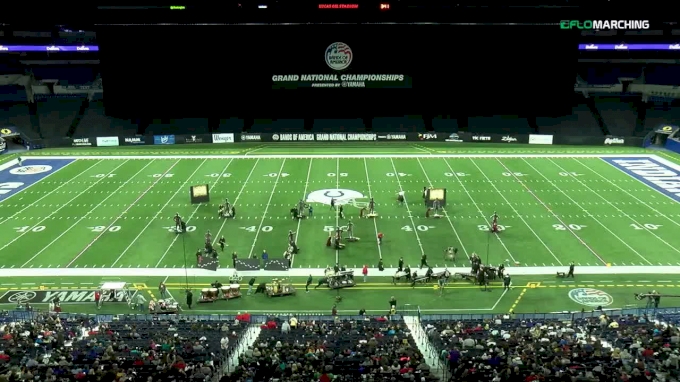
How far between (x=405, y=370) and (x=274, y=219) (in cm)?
2364

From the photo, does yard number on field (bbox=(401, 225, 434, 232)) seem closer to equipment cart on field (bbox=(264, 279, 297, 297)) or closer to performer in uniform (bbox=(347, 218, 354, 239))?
performer in uniform (bbox=(347, 218, 354, 239))

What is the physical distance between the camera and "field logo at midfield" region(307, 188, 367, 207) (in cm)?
4309

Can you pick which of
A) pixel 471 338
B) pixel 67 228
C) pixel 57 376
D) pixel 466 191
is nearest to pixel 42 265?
pixel 67 228

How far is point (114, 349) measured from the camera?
18938 mm

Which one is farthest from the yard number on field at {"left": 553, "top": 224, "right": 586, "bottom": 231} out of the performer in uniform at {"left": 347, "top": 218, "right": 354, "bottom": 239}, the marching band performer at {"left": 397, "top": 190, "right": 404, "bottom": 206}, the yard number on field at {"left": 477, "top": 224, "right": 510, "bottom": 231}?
the performer in uniform at {"left": 347, "top": 218, "right": 354, "bottom": 239}

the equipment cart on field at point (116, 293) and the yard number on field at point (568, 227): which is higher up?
the yard number on field at point (568, 227)

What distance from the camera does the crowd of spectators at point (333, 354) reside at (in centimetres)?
1633

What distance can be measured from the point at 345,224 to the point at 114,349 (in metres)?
20.8

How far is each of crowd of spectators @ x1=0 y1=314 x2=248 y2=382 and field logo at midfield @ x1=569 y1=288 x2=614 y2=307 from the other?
49.3 feet

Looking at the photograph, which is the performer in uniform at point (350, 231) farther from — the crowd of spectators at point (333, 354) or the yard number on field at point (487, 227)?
the crowd of spectators at point (333, 354)

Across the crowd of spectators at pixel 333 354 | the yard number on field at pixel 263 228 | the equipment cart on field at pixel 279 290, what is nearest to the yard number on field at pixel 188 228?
the yard number on field at pixel 263 228

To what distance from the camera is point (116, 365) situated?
55.2 ft

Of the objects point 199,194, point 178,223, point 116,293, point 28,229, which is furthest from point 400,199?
point 28,229

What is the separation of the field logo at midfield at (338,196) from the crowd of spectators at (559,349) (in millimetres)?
20166
